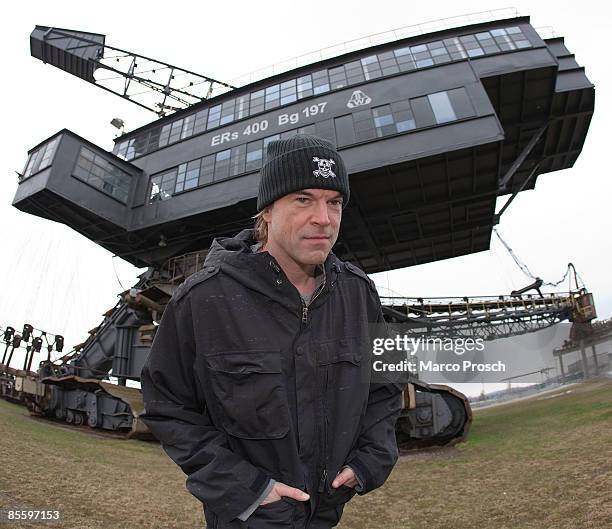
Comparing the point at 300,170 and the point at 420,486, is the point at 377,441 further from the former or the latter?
the point at 420,486

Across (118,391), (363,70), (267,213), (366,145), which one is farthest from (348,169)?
(267,213)

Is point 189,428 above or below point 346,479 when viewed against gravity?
→ above

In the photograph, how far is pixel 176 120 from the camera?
71.0ft

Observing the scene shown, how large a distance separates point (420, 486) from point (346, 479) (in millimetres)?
6318

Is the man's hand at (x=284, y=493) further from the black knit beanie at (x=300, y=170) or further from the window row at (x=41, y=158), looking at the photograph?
the window row at (x=41, y=158)

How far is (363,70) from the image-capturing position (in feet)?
60.0

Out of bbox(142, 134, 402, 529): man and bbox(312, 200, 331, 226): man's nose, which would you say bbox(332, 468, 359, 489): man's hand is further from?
bbox(312, 200, 331, 226): man's nose

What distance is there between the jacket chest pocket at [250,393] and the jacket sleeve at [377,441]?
41 centimetres

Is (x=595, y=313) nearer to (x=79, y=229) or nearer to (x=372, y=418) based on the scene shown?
(x=372, y=418)

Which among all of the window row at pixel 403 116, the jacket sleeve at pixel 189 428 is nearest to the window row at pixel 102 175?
the window row at pixel 403 116

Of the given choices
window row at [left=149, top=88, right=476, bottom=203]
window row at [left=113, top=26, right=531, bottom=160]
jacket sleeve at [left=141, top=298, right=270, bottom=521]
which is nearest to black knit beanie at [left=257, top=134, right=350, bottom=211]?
jacket sleeve at [left=141, top=298, right=270, bottom=521]

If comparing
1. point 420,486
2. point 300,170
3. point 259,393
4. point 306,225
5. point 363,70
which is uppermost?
point 363,70

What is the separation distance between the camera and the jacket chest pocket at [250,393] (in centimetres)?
163

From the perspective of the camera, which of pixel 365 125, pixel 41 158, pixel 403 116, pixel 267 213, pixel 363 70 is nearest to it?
pixel 267 213
